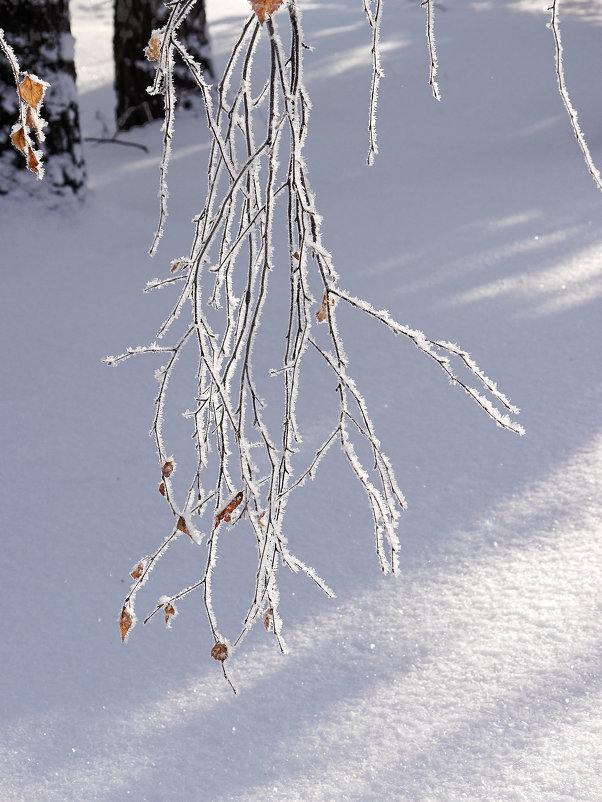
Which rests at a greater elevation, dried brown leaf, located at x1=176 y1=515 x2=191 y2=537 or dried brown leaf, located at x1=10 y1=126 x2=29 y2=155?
dried brown leaf, located at x1=10 y1=126 x2=29 y2=155

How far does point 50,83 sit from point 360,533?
8.05ft

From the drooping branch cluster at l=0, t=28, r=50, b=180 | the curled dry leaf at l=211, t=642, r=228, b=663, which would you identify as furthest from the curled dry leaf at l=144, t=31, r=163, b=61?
the curled dry leaf at l=211, t=642, r=228, b=663

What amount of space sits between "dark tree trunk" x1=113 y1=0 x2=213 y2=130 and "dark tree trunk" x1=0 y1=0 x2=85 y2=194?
1.06 m

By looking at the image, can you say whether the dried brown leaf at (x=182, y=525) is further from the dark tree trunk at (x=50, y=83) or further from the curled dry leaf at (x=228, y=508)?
the dark tree trunk at (x=50, y=83)

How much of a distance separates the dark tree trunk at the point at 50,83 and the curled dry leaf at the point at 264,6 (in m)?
2.93

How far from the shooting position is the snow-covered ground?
1.90 m

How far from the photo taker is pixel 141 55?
507 cm

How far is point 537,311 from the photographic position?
350 centimetres

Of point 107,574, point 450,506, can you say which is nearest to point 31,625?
point 107,574

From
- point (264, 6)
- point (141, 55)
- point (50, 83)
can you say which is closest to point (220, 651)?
point (264, 6)

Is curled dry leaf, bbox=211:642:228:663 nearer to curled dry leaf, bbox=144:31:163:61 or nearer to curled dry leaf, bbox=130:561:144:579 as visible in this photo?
curled dry leaf, bbox=130:561:144:579

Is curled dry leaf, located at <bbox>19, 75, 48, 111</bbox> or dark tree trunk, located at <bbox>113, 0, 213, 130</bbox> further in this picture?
dark tree trunk, located at <bbox>113, 0, 213, 130</bbox>

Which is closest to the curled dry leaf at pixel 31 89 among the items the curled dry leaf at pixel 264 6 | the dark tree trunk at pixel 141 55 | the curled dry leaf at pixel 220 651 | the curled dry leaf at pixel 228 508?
the curled dry leaf at pixel 264 6

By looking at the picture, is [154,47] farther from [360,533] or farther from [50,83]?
[50,83]
